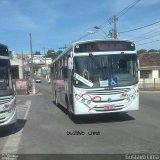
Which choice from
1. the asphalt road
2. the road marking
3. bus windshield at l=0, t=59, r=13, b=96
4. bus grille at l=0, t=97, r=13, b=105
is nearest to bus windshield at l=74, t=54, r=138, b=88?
the asphalt road

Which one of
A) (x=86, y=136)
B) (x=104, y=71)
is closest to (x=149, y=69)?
(x=104, y=71)

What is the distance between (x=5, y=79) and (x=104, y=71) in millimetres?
3652

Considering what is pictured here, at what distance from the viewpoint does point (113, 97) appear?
14688 mm

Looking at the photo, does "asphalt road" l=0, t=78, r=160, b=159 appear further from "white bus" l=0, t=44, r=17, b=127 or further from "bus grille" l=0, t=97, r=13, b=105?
"bus grille" l=0, t=97, r=13, b=105

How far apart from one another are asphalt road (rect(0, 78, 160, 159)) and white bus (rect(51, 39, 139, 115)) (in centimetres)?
68

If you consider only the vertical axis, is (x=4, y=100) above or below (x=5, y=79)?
below

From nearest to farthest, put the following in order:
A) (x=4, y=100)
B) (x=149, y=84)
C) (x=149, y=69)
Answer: (x=4, y=100)
(x=149, y=84)
(x=149, y=69)

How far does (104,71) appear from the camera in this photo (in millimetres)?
14703

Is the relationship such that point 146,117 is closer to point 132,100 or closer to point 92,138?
point 132,100

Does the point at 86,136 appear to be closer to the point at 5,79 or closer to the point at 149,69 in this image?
the point at 5,79

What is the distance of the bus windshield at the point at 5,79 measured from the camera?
12746 mm

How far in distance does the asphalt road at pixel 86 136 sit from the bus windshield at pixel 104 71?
1.45m

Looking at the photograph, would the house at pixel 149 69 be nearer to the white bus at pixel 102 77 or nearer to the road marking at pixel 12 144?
the white bus at pixel 102 77

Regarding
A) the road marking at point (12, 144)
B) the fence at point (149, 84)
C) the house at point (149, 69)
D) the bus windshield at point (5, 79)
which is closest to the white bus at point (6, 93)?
the bus windshield at point (5, 79)
